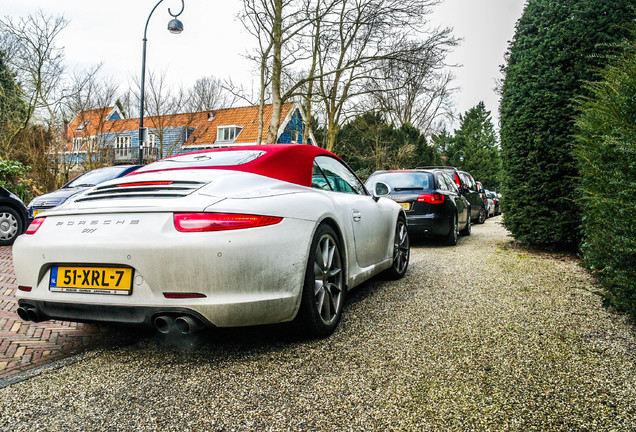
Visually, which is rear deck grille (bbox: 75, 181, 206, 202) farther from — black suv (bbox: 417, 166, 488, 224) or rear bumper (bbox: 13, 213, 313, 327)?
black suv (bbox: 417, 166, 488, 224)

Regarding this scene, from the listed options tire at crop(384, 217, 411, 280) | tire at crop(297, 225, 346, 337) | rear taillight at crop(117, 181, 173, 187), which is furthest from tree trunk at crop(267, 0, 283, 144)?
rear taillight at crop(117, 181, 173, 187)

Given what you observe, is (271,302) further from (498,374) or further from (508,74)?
(508,74)

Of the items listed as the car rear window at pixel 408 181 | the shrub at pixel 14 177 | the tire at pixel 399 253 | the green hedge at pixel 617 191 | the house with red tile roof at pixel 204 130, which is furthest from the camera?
the house with red tile roof at pixel 204 130

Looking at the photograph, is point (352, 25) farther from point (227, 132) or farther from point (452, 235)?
point (227, 132)

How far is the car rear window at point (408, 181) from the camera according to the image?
866cm

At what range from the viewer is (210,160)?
3.48 meters

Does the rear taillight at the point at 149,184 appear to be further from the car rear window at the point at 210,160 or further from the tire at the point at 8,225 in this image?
the tire at the point at 8,225

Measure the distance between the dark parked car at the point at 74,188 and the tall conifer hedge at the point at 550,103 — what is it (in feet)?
23.7

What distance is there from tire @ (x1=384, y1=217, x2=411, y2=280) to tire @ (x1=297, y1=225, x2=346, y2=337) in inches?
72.5

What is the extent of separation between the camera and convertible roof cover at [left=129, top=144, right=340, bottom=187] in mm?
3246

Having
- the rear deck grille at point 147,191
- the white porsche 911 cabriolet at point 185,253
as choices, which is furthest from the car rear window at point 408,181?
the rear deck grille at point 147,191

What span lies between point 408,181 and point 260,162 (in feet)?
19.5

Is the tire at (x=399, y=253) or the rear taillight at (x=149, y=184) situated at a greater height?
the rear taillight at (x=149, y=184)

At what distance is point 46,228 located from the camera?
9.15 feet
